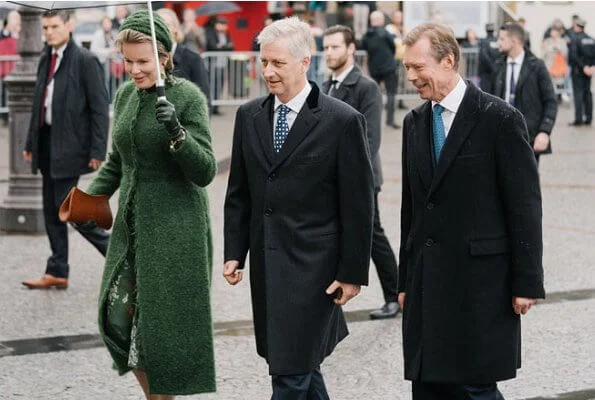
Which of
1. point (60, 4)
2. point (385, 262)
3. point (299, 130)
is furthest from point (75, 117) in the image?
point (299, 130)

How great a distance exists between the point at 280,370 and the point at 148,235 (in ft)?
2.71

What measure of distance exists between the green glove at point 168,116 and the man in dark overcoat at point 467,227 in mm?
867

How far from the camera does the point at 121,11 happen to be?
82.5ft

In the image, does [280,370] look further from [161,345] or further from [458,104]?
[458,104]

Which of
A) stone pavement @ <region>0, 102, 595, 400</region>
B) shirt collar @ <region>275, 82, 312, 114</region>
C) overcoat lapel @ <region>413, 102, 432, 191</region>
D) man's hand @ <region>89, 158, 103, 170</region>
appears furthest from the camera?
man's hand @ <region>89, 158, 103, 170</region>

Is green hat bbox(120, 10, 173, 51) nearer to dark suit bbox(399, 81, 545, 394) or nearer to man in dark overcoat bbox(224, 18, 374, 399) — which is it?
man in dark overcoat bbox(224, 18, 374, 399)

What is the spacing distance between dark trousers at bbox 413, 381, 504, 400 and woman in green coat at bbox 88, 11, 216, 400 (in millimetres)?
929

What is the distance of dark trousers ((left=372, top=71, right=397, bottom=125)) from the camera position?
2195 cm

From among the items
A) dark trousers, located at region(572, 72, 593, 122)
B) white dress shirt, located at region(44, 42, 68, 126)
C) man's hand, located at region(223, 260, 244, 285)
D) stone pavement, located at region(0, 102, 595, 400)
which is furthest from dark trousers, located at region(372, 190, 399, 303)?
dark trousers, located at region(572, 72, 593, 122)

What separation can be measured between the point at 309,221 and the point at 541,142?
17.6 feet

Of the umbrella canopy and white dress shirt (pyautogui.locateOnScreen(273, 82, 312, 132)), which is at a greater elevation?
the umbrella canopy

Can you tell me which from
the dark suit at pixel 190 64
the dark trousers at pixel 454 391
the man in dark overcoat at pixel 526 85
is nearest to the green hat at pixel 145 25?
the dark trousers at pixel 454 391

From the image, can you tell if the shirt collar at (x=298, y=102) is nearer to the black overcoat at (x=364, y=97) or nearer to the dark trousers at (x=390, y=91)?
the black overcoat at (x=364, y=97)

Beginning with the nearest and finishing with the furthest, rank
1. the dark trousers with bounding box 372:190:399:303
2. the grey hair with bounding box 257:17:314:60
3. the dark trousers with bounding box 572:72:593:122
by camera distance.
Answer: the grey hair with bounding box 257:17:314:60
the dark trousers with bounding box 372:190:399:303
the dark trousers with bounding box 572:72:593:122
